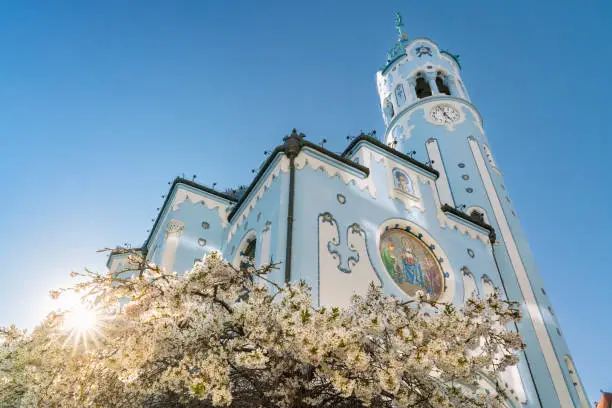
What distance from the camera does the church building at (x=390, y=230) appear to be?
10359 millimetres

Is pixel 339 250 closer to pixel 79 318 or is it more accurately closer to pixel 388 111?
pixel 79 318

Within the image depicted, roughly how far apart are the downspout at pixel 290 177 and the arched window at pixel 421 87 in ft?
42.9

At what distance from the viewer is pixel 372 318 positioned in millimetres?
5281

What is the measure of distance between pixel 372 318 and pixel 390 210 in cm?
748

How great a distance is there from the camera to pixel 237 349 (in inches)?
202

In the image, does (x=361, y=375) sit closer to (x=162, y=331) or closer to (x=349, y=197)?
(x=162, y=331)

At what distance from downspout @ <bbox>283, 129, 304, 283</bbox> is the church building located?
0.03 meters

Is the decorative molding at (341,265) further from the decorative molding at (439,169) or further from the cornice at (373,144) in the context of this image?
the decorative molding at (439,169)

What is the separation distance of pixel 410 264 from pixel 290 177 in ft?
13.0

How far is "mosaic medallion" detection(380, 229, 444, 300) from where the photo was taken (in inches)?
440

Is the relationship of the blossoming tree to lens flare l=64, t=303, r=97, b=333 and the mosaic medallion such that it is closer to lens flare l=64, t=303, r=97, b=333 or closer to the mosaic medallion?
lens flare l=64, t=303, r=97, b=333

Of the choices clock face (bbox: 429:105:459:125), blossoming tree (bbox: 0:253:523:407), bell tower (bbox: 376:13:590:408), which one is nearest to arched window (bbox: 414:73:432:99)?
bell tower (bbox: 376:13:590:408)


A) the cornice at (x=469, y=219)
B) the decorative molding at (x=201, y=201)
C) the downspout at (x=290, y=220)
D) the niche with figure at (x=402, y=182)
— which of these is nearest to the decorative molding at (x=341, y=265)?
the downspout at (x=290, y=220)

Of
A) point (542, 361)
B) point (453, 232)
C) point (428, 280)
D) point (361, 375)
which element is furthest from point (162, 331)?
point (542, 361)
